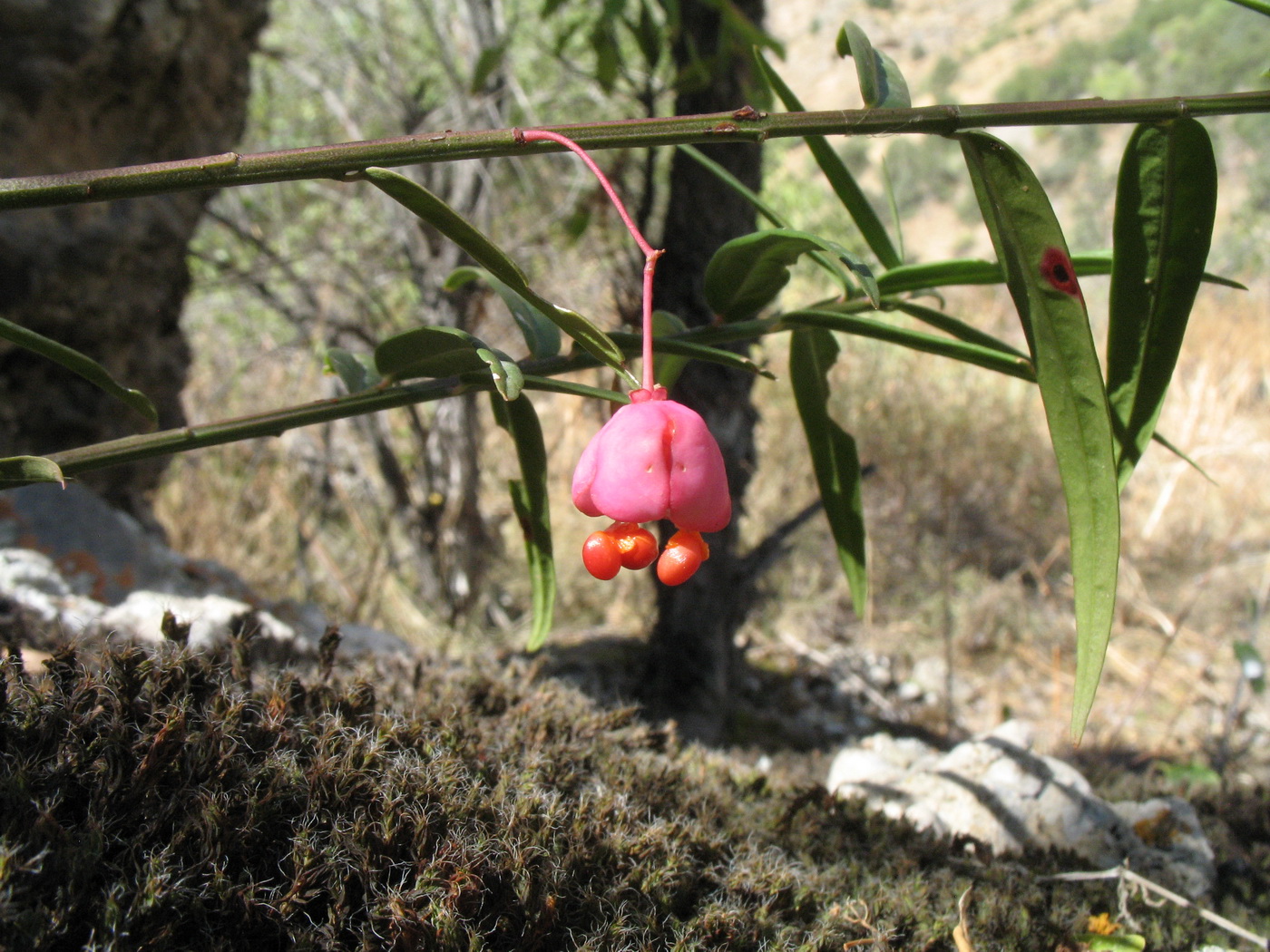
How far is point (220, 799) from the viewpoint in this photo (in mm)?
636

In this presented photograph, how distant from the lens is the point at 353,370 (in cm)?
80

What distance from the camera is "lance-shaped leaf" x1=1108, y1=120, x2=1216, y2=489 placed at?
0.60 m

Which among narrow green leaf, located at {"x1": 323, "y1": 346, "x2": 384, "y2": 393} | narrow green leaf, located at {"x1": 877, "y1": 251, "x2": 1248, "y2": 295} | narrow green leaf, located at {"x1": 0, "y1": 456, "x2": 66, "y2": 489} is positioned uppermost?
narrow green leaf, located at {"x1": 877, "y1": 251, "x2": 1248, "y2": 295}

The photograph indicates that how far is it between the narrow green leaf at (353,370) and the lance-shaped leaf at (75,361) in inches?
6.1

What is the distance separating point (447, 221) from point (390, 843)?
0.46 m

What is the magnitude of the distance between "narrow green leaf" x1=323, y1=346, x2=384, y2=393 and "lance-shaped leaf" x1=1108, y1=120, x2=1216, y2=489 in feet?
2.00

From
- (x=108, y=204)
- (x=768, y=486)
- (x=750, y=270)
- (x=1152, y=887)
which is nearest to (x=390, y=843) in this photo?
(x=750, y=270)

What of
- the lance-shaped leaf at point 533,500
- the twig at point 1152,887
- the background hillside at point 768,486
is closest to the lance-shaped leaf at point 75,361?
the lance-shaped leaf at point 533,500

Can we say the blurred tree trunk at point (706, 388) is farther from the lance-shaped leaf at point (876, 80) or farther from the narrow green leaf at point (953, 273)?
the lance-shaped leaf at point (876, 80)

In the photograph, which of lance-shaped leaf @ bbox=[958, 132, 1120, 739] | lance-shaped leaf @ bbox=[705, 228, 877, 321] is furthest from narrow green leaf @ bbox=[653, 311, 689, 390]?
lance-shaped leaf @ bbox=[958, 132, 1120, 739]

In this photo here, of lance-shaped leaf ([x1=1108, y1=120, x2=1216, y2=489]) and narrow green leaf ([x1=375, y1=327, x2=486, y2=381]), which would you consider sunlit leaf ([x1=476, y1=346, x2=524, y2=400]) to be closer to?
narrow green leaf ([x1=375, y1=327, x2=486, y2=381])

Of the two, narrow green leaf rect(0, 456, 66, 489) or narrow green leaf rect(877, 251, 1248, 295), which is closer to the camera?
narrow green leaf rect(0, 456, 66, 489)

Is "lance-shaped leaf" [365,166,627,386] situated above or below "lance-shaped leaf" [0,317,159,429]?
above

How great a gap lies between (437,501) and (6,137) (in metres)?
1.50
